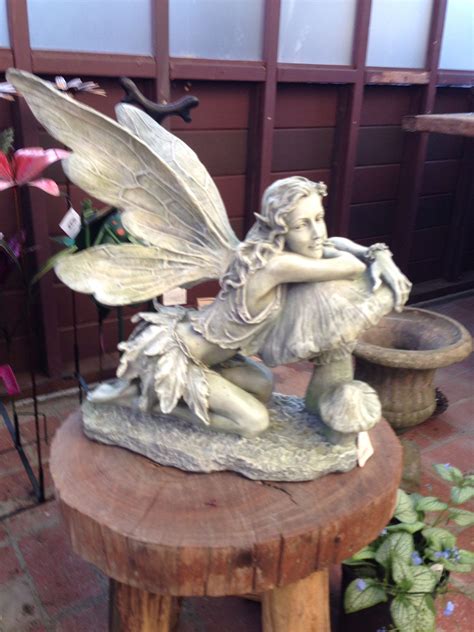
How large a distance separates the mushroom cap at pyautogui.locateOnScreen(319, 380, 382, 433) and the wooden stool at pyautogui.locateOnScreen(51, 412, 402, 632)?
150 millimetres

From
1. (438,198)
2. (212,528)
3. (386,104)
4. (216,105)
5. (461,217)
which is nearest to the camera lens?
(212,528)

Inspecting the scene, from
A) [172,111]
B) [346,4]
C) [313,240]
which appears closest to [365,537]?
[313,240]

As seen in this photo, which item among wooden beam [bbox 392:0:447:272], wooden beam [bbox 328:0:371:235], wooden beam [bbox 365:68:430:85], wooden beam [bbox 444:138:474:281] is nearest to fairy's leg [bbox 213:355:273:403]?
wooden beam [bbox 328:0:371:235]

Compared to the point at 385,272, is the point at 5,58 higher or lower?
higher

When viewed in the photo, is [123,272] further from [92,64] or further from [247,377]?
[92,64]

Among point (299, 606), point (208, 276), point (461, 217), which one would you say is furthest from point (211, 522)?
point (461, 217)

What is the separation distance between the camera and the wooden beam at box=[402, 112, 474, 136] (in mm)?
3039

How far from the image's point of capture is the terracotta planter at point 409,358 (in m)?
2.44

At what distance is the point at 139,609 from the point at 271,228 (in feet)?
3.11

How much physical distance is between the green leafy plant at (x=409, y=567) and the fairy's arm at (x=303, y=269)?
78cm

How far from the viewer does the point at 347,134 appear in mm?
Result: 3564

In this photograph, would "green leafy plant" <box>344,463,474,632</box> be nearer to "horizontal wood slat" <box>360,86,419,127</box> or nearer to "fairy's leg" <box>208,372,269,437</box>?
"fairy's leg" <box>208,372,269,437</box>

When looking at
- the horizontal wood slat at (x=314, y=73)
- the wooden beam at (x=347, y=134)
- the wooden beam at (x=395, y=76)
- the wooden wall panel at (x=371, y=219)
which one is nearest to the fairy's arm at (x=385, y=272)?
the horizontal wood slat at (x=314, y=73)

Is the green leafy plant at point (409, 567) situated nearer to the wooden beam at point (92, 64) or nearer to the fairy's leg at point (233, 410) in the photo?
the fairy's leg at point (233, 410)
